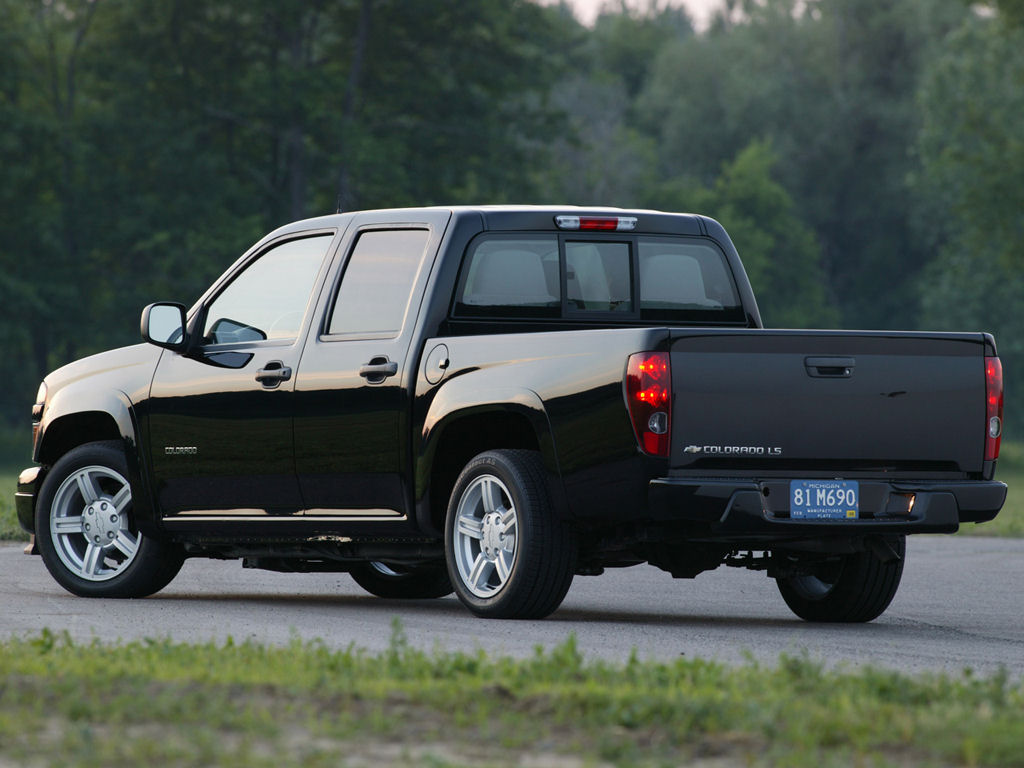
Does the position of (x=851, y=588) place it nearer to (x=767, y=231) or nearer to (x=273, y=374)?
(x=273, y=374)

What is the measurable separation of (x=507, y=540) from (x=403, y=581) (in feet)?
8.15

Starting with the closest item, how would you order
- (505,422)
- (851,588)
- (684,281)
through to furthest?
(505,422), (851,588), (684,281)

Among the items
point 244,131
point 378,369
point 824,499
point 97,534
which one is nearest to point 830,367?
point 824,499

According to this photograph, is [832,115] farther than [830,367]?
Yes

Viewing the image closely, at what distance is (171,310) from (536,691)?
5.20 meters

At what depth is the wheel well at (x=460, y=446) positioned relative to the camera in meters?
9.91

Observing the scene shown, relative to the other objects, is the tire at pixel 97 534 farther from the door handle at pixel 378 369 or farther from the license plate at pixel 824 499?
the license plate at pixel 824 499

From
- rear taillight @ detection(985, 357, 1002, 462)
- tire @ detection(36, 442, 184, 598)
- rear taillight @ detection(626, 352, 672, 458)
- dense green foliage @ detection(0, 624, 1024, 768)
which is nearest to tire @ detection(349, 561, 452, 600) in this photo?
tire @ detection(36, 442, 184, 598)

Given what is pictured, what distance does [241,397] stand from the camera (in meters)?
10.6

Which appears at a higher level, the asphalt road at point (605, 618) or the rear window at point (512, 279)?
the rear window at point (512, 279)

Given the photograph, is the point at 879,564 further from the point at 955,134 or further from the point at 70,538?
the point at 955,134

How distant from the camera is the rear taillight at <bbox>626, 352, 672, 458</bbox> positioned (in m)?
8.67

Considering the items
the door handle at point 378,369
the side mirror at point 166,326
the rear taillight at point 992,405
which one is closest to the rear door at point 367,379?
the door handle at point 378,369

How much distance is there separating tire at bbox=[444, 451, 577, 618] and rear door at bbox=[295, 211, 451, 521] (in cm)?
41
